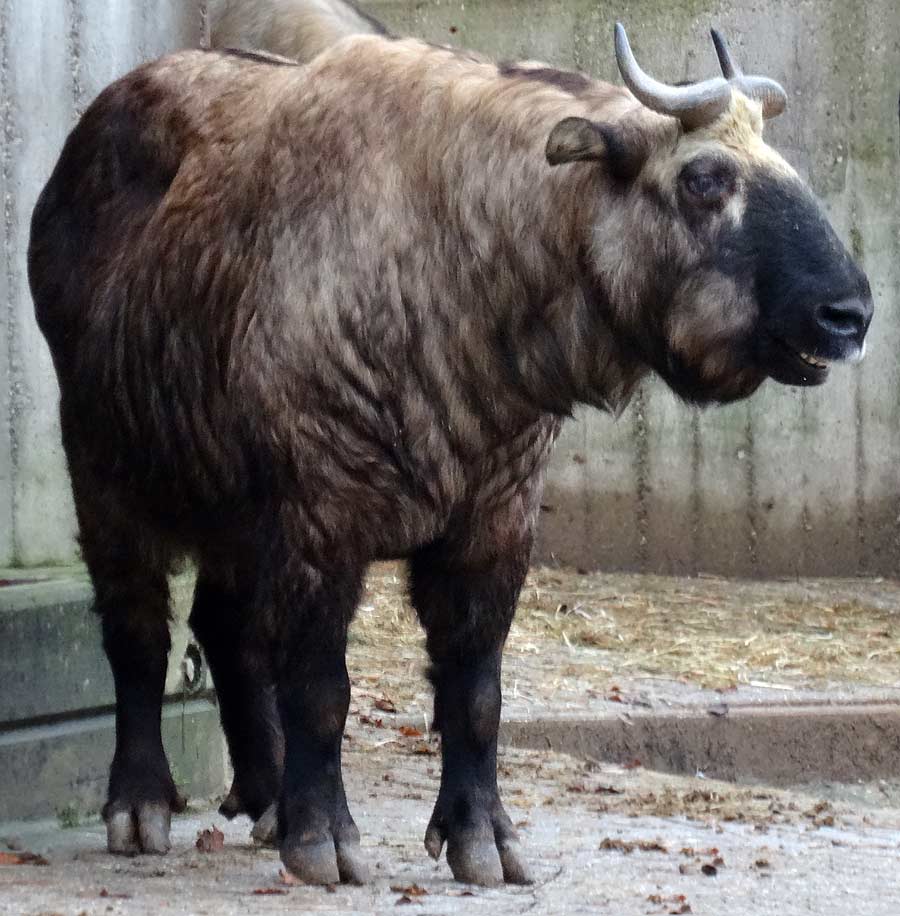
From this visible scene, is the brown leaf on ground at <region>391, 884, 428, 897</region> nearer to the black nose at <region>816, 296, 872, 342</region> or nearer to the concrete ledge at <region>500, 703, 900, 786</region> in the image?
the black nose at <region>816, 296, 872, 342</region>

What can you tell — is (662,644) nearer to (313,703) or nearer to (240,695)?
(240,695)

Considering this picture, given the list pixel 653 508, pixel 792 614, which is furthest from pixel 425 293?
pixel 653 508

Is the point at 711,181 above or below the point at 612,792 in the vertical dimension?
above

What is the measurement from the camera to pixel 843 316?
12.5ft

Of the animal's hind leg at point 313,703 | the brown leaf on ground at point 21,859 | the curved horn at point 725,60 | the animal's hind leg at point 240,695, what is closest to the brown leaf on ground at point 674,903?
the animal's hind leg at point 313,703

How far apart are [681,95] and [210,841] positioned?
1885 millimetres

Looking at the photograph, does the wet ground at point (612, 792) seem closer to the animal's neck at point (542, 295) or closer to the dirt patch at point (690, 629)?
the dirt patch at point (690, 629)

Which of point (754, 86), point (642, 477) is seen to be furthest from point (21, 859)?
point (642, 477)

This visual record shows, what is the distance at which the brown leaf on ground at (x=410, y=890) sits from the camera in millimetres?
4039

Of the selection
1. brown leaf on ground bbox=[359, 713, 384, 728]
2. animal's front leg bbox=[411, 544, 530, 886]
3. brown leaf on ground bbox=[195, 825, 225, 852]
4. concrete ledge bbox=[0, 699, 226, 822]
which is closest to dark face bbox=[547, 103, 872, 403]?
animal's front leg bbox=[411, 544, 530, 886]

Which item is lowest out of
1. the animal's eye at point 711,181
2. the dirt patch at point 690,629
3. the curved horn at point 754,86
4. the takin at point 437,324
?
the dirt patch at point 690,629

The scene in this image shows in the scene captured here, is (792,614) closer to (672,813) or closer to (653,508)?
(653,508)

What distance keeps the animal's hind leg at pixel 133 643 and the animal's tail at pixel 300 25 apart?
1491 mm

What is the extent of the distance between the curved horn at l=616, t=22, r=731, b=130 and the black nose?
0.46 meters
